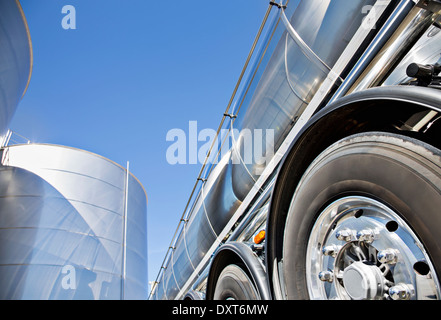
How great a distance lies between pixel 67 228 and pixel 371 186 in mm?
9298

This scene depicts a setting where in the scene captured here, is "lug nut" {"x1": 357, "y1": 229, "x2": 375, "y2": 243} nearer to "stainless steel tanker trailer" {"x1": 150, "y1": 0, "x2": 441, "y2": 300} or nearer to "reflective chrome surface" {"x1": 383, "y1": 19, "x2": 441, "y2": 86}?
"stainless steel tanker trailer" {"x1": 150, "y1": 0, "x2": 441, "y2": 300}

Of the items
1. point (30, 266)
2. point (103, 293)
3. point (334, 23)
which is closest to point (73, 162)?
point (30, 266)

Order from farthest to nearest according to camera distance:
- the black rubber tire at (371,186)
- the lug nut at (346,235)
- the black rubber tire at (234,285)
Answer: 1. the black rubber tire at (234,285)
2. the lug nut at (346,235)
3. the black rubber tire at (371,186)

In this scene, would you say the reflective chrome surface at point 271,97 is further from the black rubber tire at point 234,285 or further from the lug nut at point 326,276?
the lug nut at point 326,276

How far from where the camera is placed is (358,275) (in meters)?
1.05

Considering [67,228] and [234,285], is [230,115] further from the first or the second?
[67,228]

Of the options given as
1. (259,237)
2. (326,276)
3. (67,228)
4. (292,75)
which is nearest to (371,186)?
(326,276)

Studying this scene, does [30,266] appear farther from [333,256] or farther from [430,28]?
[430,28]

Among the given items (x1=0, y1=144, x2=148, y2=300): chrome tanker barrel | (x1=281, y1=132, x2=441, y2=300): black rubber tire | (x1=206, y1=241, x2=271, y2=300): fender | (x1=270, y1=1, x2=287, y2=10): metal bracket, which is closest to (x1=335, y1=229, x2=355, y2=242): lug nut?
(x1=281, y1=132, x2=441, y2=300): black rubber tire

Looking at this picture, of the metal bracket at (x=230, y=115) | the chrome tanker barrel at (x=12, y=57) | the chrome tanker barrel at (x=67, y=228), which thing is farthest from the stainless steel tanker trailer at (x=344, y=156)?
the chrome tanker barrel at (x=67, y=228)

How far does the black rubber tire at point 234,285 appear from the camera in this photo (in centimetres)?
187

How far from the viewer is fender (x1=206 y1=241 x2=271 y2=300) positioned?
1664 mm

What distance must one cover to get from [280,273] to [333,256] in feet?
1.09

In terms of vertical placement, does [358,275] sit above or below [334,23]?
below
